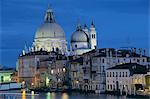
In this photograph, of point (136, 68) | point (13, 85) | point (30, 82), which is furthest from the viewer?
point (30, 82)

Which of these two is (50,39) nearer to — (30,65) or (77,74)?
(30,65)

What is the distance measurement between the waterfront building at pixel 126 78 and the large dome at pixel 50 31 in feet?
91.0

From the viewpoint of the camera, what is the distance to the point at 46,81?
62531 millimetres

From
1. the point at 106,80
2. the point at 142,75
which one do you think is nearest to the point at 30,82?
the point at 106,80

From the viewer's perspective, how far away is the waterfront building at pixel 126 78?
41656 millimetres

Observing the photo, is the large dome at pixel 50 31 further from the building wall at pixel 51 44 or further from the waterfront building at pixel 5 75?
the waterfront building at pixel 5 75

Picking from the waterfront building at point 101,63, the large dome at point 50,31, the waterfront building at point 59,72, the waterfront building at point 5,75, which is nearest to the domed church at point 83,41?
the large dome at point 50,31

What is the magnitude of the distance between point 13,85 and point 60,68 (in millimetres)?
4950

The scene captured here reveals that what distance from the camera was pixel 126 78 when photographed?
1740 inches

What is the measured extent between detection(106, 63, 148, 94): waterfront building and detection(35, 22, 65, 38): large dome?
27.7 meters

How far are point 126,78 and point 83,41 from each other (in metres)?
27.4

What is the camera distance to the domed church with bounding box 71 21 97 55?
71.0m

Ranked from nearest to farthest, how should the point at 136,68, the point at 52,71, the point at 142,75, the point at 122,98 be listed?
1. the point at 122,98
2. the point at 142,75
3. the point at 136,68
4. the point at 52,71

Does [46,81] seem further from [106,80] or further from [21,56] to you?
[106,80]
